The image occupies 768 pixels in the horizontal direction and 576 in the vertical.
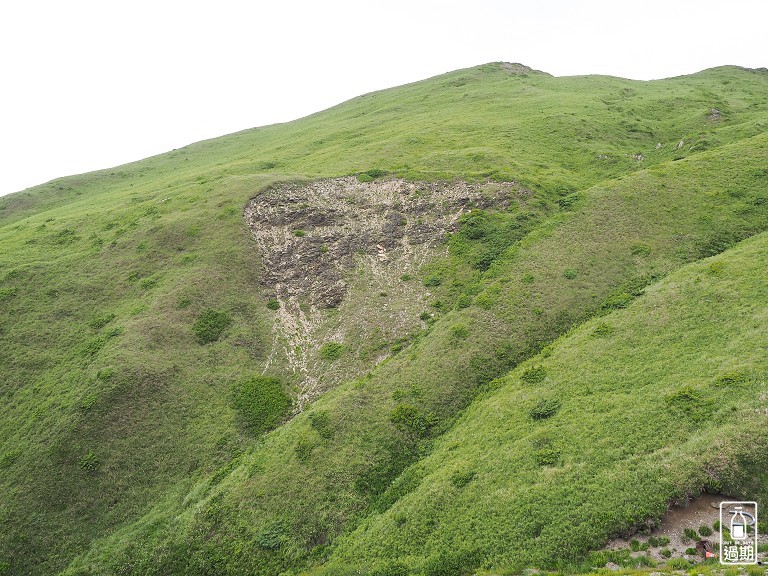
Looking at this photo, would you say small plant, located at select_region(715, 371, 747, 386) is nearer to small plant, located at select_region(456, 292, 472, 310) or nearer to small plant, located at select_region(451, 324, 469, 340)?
small plant, located at select_region(451, 324, 469, 340)

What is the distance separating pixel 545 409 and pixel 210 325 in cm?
3130

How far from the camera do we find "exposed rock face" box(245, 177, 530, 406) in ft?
134

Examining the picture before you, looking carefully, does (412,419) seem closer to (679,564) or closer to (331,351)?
(331,351)

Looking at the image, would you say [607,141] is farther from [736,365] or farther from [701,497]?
[701,497]

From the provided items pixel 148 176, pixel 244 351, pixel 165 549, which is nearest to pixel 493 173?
pixel 244 351

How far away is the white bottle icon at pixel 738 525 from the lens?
649 inches

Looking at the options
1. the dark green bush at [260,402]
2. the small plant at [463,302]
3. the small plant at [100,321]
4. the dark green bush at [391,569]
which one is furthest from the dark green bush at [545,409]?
the small plant at [100,321]

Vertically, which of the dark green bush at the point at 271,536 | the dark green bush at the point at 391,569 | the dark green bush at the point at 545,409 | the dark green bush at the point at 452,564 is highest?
the dark green bush at the point at 545,409

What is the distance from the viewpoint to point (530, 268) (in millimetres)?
41562

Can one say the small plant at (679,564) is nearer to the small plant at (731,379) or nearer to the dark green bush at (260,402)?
the small plant at (731,379)

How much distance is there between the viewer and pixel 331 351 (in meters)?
39.7

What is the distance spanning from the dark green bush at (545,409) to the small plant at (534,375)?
2.45m

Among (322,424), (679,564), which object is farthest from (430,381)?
(679,564)

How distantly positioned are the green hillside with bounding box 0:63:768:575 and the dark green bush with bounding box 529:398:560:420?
16cm
